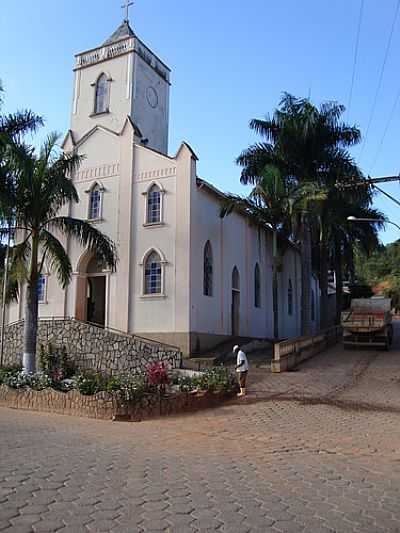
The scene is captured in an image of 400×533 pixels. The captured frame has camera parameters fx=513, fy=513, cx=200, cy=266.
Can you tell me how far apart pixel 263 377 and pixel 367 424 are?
6.71m

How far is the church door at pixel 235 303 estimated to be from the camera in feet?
83.3

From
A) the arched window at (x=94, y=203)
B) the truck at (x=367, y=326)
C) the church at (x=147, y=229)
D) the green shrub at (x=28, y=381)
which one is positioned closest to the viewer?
the green shrub at (x=28, y=381)

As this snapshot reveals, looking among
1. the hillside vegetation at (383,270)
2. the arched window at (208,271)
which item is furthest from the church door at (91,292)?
the hillside vegetation at (383,270)

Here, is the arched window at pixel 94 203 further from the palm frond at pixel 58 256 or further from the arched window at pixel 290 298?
the arched window at pixel 290 298

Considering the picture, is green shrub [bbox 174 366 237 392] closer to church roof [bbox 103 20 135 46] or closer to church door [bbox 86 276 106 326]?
church door [bbox 86 276 106 326]

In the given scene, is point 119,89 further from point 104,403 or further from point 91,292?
point 104,403

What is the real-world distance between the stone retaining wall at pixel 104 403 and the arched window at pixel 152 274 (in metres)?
8.45

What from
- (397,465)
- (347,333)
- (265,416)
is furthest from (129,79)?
(397,465)

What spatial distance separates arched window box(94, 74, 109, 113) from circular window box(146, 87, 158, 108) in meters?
2.23

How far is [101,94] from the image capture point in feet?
89.0

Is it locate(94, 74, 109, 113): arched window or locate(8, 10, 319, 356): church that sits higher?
locate(94, 74, 109, 113): arched window

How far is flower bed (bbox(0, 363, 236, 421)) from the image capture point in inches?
489

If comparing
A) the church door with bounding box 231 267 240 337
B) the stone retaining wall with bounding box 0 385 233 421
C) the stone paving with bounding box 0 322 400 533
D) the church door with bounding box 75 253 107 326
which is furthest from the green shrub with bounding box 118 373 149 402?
the church door with bounding box 231 267 240 337

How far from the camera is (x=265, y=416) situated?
12.0 metres
